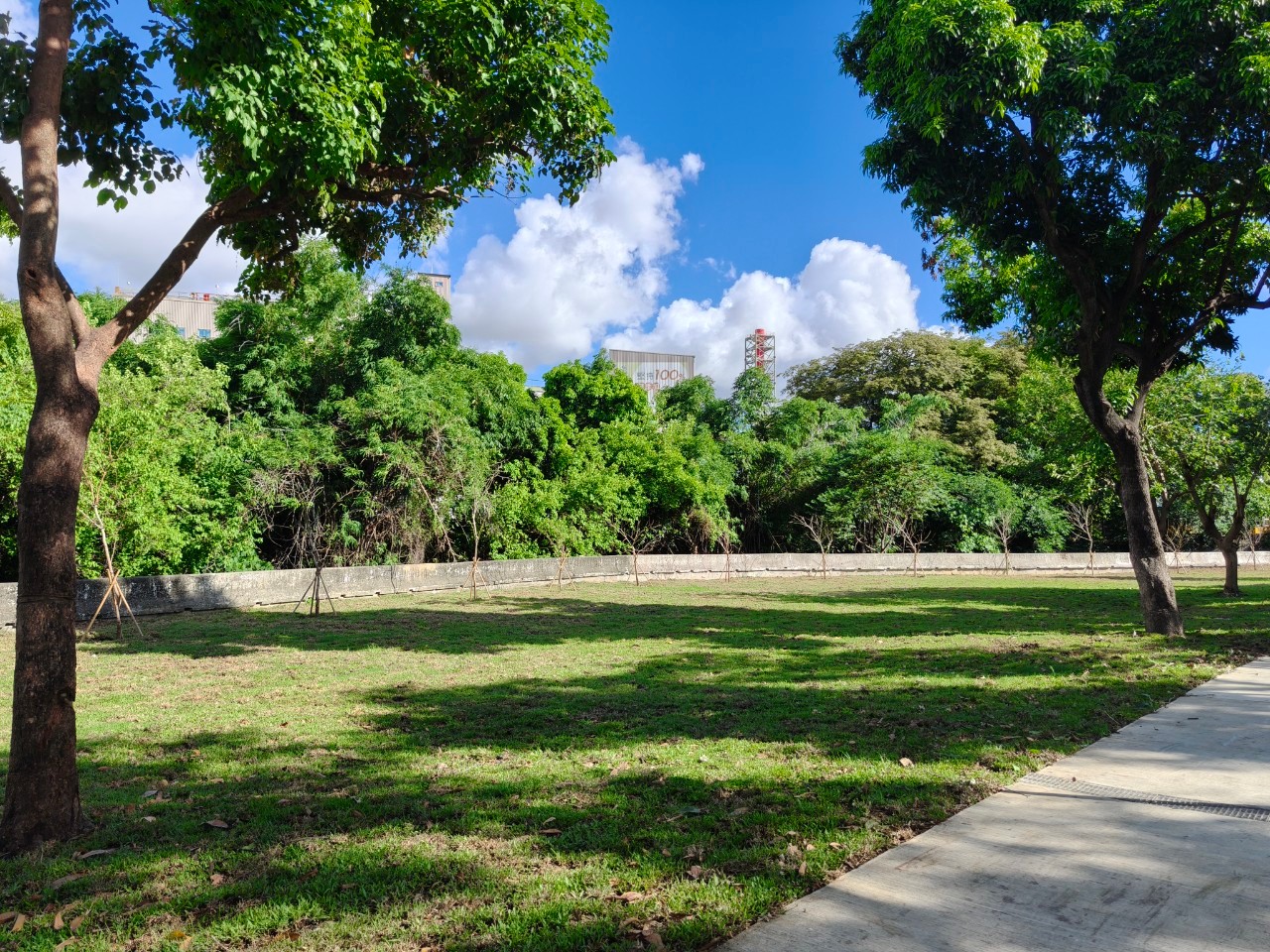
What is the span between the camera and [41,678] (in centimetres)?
418

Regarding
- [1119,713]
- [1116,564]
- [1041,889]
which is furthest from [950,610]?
[1116,564]

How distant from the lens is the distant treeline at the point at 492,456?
17406 millimetres

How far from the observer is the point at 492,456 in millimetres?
25781

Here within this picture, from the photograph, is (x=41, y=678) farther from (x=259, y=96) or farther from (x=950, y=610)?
(x=950, y=610)

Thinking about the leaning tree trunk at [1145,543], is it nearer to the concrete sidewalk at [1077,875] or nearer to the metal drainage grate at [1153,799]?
the concrete sidewalk at [1077,875]

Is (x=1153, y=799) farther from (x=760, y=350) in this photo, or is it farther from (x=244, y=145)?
(x=760, y=350)

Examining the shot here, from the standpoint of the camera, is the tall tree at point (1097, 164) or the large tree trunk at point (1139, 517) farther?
the large tree trunk at point (1139, 517)

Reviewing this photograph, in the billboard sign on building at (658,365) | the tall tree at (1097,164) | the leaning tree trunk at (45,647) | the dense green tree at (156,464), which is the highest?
the billboard sign on building at (658,365)

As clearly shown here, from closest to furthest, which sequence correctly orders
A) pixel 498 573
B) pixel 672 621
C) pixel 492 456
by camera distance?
pixel 672 621 → pixel 498 573 → pixel 492 456

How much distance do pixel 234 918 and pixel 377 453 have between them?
1871cm

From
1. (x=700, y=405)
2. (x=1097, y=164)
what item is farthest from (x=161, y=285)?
(x=700, y=405)

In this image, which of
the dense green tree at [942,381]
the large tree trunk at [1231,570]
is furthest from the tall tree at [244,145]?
the dense green tree at [942,381]

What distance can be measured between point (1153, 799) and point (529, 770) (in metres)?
3.63

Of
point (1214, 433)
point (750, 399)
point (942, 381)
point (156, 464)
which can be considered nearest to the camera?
point (156, 464)
